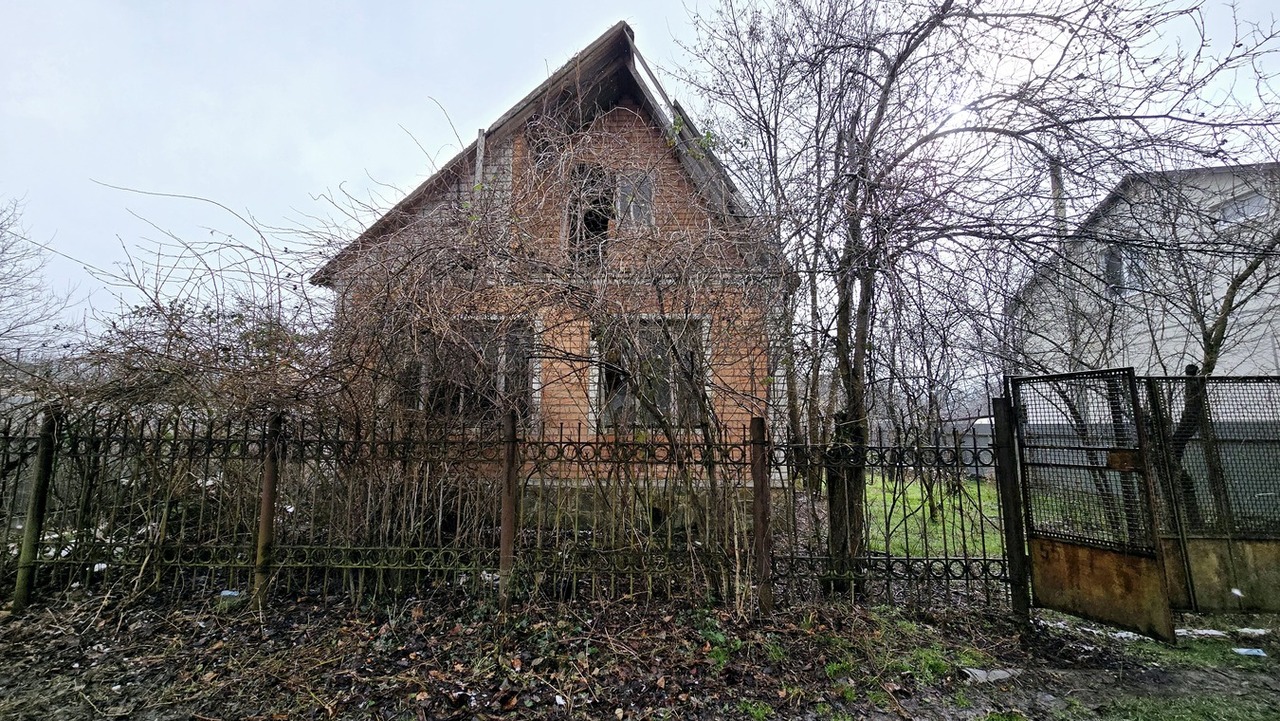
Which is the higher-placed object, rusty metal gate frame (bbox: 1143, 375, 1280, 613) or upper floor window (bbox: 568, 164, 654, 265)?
upper floor window (bbox: 568, 164, 654, 265)

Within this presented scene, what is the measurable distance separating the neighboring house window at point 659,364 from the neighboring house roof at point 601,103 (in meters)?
1.71

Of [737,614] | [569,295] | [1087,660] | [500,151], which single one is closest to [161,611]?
[569,295]

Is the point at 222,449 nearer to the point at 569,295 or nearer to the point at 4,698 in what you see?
the point at 4,698

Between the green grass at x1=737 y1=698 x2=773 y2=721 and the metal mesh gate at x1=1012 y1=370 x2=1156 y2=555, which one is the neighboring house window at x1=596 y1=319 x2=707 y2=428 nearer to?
the green grass at x1=737 y1=698 x2=773 y2=721

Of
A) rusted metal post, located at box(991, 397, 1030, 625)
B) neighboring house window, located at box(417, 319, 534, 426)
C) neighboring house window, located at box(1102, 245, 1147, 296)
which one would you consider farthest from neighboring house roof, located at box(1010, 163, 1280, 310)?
neighboring house window, located at box(417, 319, 534, 426)

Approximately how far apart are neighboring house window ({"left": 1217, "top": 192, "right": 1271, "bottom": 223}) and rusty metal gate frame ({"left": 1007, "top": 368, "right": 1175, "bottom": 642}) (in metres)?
2.40

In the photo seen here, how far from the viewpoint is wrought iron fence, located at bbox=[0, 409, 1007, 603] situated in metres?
4.31

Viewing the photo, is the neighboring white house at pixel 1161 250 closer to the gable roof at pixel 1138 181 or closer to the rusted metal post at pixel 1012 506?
the gable roof at pixel 1138 181

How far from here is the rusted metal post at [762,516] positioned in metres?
4.24

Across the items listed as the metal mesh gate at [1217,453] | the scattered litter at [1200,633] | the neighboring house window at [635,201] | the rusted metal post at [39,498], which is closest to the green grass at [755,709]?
the neighboring house window at [635,201]

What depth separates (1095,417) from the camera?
3.99 metres

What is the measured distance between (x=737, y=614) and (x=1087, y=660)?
8.37 ft

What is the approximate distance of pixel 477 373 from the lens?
15.5ft

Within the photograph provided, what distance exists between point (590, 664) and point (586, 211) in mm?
3913
